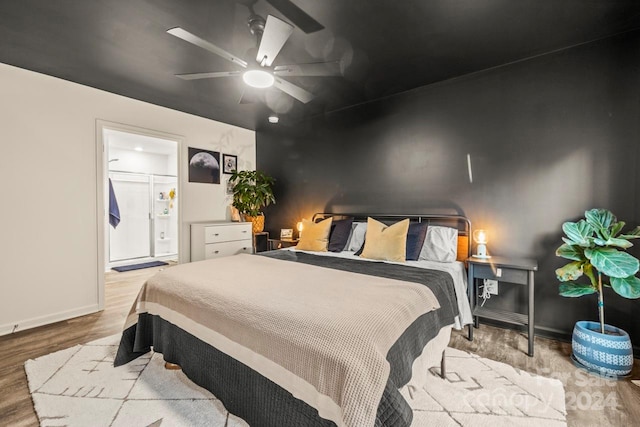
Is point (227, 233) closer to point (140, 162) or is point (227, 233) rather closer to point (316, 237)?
point (316, 237)

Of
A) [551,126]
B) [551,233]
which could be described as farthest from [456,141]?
[551,233]

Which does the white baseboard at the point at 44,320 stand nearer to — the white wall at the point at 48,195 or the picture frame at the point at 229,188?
the white wall at the point at 48,195

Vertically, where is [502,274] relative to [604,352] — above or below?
above

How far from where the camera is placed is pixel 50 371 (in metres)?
2.13

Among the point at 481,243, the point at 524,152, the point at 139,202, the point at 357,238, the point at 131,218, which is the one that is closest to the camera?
the point at 524,152

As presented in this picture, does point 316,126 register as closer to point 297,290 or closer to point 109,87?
point 109,87

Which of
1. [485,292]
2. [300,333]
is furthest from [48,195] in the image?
[485,292]

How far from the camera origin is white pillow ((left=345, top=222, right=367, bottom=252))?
135 inches

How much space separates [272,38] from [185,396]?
2.44 metres

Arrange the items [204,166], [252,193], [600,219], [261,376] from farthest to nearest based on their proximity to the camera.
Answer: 1. [252,193]
2. [204,166]
3. [600,219]
4. [261,376]

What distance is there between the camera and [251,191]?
15.5 ft

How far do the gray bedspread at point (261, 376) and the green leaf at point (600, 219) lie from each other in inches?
45.7

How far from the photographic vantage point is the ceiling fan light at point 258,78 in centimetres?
222

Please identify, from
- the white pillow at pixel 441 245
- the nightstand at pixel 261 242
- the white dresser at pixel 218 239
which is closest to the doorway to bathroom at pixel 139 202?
the nightstand at pixel 261 242
